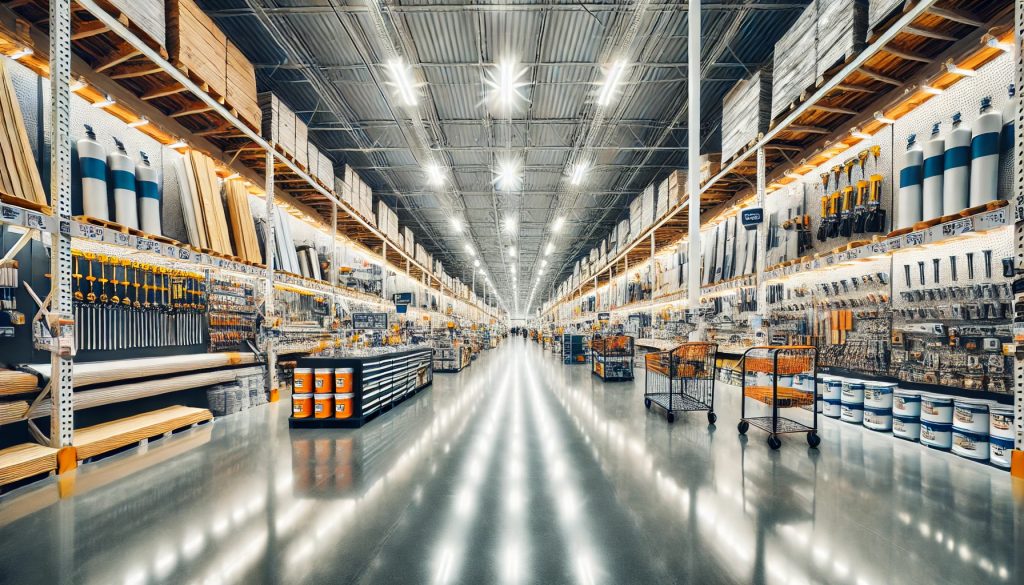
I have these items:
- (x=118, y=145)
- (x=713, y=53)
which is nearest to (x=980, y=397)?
(x=713, y=53)

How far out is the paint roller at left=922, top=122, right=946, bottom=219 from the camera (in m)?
4.39

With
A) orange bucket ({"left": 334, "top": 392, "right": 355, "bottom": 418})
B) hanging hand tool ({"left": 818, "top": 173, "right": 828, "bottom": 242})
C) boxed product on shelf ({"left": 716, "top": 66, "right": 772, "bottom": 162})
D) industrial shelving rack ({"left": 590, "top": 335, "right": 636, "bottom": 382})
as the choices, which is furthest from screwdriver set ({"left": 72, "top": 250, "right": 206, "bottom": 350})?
hanging hand tool ({"left": 818, "top": 173, "right": 828, "bottom": 242})

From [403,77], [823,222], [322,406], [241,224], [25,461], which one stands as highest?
[403,77]

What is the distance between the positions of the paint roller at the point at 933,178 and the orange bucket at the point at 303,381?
743cm

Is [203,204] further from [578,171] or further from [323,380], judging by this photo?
[578,171]

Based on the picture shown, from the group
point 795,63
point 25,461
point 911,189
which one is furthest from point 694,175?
point 25,461

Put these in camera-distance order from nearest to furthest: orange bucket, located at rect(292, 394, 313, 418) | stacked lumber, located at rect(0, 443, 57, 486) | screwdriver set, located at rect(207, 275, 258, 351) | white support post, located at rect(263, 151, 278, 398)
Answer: stacked lumber, located at rect(0, 443, 57, 486), orange bucket, located at rect(292, 394, 313, 418), screwdriver set, located at rect(207, 275, 258, 351), white support post, located at rect(263, 151, 278, 398)

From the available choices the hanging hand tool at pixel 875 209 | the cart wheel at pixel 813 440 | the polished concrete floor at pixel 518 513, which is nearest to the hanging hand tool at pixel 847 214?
the hanging hand tool at pixel 875 209

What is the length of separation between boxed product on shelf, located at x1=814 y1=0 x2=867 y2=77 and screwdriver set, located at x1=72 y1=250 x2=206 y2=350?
8.83 meters

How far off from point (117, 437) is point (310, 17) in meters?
6.53

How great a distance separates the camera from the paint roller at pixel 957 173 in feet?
13.6

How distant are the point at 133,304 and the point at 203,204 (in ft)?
5.19

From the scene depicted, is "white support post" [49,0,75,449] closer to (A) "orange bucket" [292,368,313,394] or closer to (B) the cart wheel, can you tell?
(A) "orange bucket" [292,368,313,394]

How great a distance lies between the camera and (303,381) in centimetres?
557
